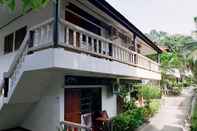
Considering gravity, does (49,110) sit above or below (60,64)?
below

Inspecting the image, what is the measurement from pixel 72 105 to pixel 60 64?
3936mm

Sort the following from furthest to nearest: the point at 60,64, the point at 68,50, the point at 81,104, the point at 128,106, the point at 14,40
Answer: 1. the point at 128,106
2. the point at 14,40
3. the point at 81,104
4. the point at 68,50
5. the point at 60,64

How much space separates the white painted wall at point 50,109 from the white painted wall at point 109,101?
11.4ft

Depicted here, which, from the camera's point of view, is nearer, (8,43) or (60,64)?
(60,64)

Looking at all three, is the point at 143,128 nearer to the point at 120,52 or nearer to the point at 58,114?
the point at 120,52

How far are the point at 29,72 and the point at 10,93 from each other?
128 cm

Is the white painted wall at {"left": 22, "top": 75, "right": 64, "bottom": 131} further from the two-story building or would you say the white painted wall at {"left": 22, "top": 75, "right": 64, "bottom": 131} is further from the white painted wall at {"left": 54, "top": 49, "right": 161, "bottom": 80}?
the white painted wall at {"left": 54, "top": 49, "right": 161, "bottom": 80}

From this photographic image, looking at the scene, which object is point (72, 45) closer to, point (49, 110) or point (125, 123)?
point (49, 110)

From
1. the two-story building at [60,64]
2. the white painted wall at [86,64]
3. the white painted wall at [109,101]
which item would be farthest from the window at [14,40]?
the white painted wall at [109,101]

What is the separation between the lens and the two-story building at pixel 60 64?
5480mm

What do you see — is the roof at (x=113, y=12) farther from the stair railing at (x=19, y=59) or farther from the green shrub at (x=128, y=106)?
the green shrub at (x=128, y=106)

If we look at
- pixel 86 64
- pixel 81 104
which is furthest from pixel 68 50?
pixel 81 104

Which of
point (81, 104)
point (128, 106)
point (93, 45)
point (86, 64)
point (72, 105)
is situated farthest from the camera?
point (128, 106)

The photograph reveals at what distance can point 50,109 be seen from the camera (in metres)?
7.92
